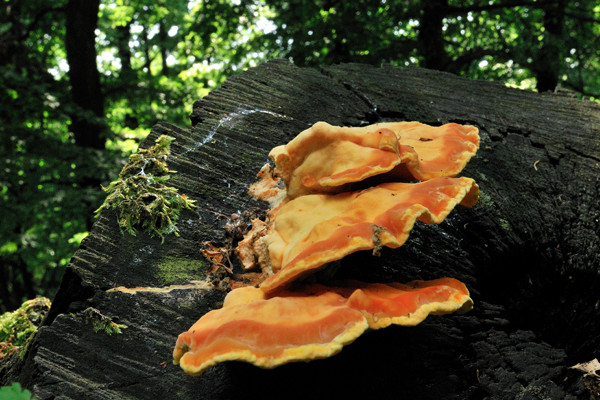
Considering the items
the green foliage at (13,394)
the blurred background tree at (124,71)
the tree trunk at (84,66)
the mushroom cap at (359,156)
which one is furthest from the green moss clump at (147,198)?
the tree trunk at (84,66)

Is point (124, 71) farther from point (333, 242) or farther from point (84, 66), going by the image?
point (333, 242)

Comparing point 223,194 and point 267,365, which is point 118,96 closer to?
point 223,194

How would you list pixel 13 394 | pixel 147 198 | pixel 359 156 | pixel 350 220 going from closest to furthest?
pixel 13 394, pixel 350 220, pixel 359 156, pixel 147 198

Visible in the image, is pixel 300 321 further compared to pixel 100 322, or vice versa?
pixel 100 322

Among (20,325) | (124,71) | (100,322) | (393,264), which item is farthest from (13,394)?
(124,71)

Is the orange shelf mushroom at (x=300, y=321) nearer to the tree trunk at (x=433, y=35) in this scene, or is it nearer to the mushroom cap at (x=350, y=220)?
the mushroom cap at (x=350, y=220)

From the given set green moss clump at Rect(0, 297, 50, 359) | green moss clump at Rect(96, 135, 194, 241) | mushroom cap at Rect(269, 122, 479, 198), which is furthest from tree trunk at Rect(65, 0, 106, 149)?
mushroom cap at Rect(269, 122, 479, 198)

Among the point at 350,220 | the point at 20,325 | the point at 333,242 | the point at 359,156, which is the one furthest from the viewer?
the point at 20,325
